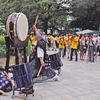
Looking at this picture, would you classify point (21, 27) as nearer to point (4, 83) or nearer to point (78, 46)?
point (4, 83)

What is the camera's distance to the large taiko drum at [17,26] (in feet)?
17.7

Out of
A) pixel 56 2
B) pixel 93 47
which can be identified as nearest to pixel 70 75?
pixel 93 47

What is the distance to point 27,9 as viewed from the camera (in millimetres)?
28453

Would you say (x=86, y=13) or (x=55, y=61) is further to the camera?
(x=86, y=13)

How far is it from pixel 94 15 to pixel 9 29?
92.5 ft

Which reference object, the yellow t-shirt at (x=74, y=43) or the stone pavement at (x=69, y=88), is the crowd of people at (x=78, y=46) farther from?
the stone pavement at (x=69, y=88)

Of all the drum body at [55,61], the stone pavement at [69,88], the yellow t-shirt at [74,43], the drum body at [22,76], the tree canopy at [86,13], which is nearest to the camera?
the drum body at [22,76]

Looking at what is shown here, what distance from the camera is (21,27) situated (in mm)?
5516

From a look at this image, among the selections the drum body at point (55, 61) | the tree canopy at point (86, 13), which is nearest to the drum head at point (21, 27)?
the drum body at point (55, 61)

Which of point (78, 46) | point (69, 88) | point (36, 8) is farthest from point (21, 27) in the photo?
point (36, 8)

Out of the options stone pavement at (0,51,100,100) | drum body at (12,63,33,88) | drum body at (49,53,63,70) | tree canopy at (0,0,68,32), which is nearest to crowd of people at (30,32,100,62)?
drum body at (49,53,63,70)

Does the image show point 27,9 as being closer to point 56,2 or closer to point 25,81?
point 56,2

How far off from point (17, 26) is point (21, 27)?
0.48ft

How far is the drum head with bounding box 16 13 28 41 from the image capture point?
5417mm
